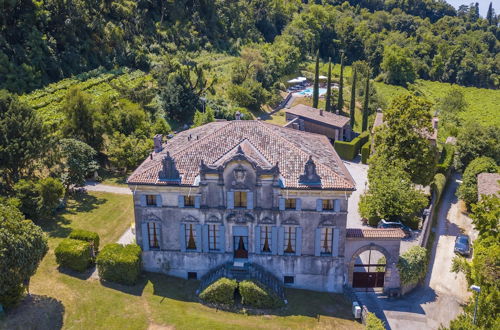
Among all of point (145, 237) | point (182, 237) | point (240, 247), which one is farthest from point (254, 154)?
point (145, 237)

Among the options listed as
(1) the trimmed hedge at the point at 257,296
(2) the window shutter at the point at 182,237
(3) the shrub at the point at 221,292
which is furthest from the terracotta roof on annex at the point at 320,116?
(3) the shrub at the point at 221,292

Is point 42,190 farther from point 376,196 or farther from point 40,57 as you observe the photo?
point 40,57

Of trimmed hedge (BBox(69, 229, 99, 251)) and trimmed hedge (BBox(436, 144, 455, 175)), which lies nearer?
trimmed hedge (BBox(69, 229, 99, 251))

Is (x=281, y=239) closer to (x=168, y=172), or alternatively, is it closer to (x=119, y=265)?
(x=168, y=172)

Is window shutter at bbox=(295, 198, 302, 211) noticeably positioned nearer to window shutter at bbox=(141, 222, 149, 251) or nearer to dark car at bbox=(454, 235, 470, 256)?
window shutter at bbox=(141, 222, 149, 251)

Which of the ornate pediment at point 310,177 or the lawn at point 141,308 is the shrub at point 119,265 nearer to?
the lawn at point 141,308

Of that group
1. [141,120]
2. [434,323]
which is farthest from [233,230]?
[141,120]

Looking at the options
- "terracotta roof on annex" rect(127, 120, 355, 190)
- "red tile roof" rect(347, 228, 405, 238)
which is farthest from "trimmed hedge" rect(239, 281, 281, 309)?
"terracotta roof on annex" rect(127, 120, 355, 190)

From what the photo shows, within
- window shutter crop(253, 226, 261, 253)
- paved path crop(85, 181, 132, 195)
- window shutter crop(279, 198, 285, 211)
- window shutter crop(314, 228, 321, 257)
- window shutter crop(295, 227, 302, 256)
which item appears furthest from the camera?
paved path crop(85, 181, 132, 195)
